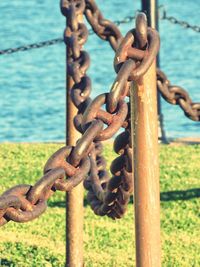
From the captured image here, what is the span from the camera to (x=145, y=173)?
3.67 meters

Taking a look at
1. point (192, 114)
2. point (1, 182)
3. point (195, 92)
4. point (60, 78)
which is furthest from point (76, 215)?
point (60, 78)

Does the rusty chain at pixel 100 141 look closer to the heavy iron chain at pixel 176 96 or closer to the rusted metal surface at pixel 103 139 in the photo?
the rusted metal surface at pixel 103 139

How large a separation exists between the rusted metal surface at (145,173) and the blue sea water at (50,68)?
271 inches


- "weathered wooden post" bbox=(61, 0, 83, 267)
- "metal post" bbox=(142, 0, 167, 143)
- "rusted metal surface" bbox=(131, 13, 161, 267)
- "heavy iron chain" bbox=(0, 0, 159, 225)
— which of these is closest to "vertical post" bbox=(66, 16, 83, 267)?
"weathered wooden post" bbox=(61, 0, 83, 267)

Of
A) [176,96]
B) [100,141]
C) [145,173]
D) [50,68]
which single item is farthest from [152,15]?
[50,68]

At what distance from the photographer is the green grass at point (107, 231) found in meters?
5.96

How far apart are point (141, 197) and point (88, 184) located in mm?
1680

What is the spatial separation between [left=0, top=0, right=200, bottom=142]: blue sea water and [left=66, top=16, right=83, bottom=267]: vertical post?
5.22 m

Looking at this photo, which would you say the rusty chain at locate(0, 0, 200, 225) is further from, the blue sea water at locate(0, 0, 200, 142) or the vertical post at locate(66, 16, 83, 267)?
the blue sea water at locate(0, 0, 200, 142)

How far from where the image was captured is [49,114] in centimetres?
1210

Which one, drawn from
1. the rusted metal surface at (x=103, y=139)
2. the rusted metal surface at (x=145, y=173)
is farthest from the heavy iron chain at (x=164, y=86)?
the rusted metal surface at (x=145, y=173)

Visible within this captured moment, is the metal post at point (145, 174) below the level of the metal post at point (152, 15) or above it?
below

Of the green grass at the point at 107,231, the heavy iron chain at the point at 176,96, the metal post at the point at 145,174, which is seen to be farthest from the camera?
the green grass at the point at 107,231

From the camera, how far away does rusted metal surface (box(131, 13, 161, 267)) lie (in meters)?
3.66
